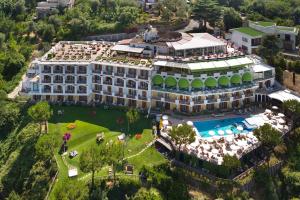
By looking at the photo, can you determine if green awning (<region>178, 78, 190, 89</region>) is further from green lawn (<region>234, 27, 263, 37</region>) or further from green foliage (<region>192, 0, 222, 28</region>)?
green foliage (<region>192, 0, 222, 28</region>)

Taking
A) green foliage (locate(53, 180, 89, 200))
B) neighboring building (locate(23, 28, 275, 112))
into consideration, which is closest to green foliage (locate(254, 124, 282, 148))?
neighboring building (locate(23, 28, 275, 112))

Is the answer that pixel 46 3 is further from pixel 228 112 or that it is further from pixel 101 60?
pixel 228 112

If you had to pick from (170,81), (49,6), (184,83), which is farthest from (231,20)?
(49,6)

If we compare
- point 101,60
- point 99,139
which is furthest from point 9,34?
point 99,139

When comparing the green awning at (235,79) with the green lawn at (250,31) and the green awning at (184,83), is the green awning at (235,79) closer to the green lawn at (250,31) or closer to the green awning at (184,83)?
the green awning at (184,83)

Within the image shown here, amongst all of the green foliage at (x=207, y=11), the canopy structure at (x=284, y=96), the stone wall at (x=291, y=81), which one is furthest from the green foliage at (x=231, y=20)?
the canopy structure at (x=284, y=96)

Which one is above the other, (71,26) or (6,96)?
(71,26)

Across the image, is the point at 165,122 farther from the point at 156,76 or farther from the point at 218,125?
the point at 156,76
